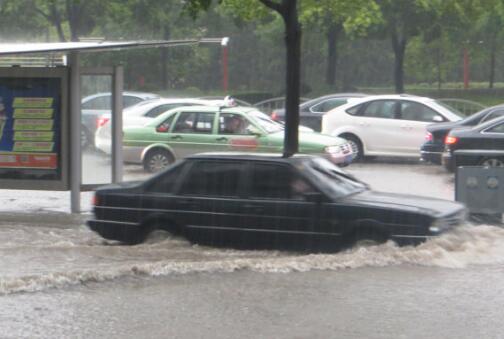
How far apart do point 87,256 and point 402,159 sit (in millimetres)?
14312

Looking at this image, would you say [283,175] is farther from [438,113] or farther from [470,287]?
[438,113]

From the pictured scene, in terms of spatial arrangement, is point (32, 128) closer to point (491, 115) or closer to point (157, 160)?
point (157, 160)

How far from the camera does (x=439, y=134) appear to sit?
22750 mm

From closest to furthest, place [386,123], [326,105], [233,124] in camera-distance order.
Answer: [233,124] → [386,123] → [326,105]

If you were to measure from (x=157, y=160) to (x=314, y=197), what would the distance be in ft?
35.2

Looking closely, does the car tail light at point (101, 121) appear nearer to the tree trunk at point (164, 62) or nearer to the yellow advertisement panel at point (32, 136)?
the yellow advertisement panel at point (32, 136)

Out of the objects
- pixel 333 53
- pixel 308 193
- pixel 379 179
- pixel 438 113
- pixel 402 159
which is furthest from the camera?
pixel 333 53

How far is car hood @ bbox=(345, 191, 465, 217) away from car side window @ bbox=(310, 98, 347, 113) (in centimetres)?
1570

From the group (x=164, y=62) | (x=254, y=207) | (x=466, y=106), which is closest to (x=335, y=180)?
(x=254, y=207)

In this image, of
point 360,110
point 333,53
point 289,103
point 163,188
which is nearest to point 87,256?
point 163,188

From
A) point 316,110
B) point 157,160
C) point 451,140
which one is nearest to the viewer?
point 451,140

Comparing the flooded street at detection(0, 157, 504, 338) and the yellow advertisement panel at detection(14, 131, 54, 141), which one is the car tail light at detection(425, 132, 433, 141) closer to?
the flooded street at detection(0, 157, 504, 338)

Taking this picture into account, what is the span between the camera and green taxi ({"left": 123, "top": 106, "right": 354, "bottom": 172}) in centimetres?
2145

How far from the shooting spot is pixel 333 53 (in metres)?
45.9
